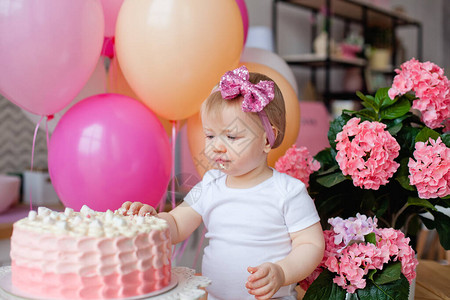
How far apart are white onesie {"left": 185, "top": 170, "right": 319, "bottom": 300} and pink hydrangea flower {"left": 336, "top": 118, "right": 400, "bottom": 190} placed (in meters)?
0.16

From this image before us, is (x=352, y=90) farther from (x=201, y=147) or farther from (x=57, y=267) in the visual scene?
(x=57, y=267)

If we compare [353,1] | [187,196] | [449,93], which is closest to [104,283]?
[187,196]

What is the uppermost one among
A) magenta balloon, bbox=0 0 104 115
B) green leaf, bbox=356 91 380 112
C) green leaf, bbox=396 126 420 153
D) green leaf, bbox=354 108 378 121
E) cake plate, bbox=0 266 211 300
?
magenta balloon, bbox=0 0 104 115

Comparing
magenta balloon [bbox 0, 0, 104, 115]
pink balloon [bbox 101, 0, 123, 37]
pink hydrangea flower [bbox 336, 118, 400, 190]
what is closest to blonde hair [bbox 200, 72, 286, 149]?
pink hydrangea flower [bbox 336, 118, 400, 190]

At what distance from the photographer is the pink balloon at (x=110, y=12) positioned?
4.66 ft

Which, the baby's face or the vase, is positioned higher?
the vase

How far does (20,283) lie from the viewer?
0.74 m

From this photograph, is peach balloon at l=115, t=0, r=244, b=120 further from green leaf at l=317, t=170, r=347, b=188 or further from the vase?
the vase

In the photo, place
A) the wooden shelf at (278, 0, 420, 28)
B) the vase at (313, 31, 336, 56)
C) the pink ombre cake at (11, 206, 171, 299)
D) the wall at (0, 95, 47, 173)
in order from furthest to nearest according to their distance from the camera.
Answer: the wooden shelf at (278, 0, 420, 28)
the vase at (313, 31, 336, 56)
the wall at (0, 95, 47, 173)
the pink ombre cake at (11, 206, 171, 299)

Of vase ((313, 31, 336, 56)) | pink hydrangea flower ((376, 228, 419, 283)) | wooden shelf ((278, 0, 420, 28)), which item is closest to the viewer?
pink hydrangea flower ((376, 228, 419, 283))

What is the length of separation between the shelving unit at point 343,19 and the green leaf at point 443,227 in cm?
270

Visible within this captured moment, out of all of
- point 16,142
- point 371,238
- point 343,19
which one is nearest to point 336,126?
point 371,238

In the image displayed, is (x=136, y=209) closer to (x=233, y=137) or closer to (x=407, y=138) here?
(x=233, y=137)

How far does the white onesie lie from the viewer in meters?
0.96
